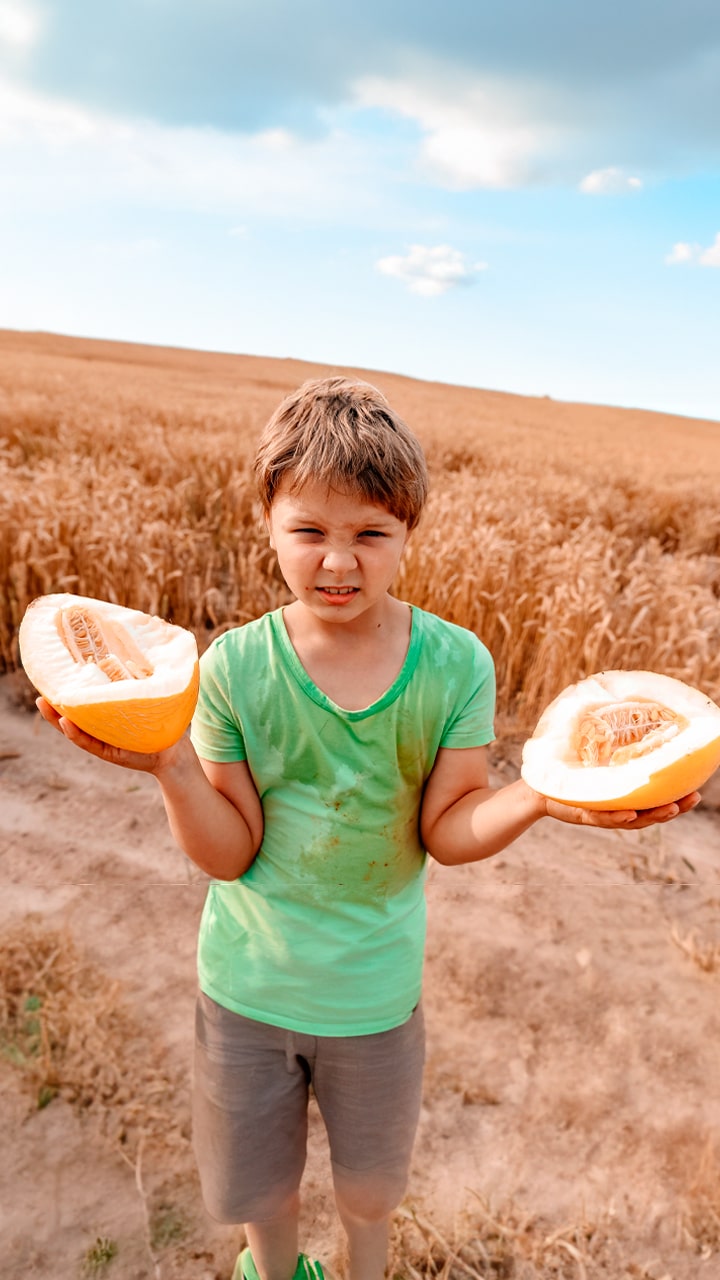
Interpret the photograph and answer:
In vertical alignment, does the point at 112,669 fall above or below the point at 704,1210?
above

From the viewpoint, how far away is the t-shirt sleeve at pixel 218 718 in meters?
1.21

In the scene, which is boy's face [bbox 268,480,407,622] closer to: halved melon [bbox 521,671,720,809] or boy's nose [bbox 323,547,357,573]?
boy's nose [bbox 323,547,357,573]

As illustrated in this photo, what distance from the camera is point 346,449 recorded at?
3.41 ft

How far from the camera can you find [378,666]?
121cm

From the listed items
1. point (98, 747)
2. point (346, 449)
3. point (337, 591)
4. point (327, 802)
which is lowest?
point (327, 802)

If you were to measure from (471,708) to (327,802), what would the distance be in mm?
248

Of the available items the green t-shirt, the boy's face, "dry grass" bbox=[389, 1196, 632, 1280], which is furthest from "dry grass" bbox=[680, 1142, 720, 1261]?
the boy's face

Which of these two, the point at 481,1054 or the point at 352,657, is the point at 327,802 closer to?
the point at 352,657

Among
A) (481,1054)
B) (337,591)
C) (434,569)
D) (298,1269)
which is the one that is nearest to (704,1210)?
(481,1054)

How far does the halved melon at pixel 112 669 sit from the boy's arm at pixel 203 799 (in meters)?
0.02

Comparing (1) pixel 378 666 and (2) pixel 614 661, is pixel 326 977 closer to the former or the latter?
(1) pixel 378 666

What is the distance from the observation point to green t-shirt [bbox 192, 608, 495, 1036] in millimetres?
1198

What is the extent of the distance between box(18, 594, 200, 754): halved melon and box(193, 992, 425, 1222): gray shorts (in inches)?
21.8

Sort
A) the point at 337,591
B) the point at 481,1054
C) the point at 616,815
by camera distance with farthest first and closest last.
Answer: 1. the point at 481,1054
2. the point at 337,591
3. the point at 616,815
